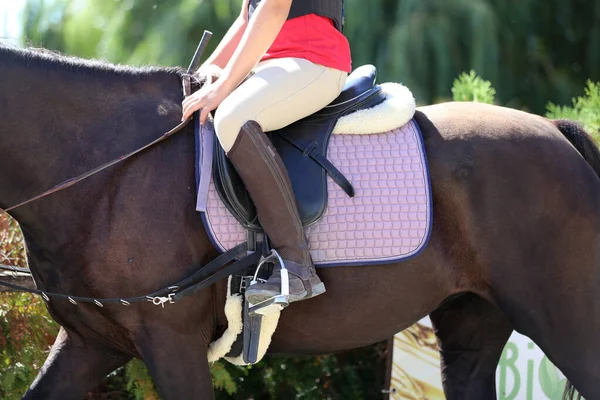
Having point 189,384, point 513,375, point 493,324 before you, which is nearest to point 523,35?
point 513,375

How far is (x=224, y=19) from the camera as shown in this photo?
886 centimetres

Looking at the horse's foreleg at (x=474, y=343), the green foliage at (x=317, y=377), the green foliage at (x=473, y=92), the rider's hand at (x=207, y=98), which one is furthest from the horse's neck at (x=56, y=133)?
the green foliage at (x=317, y=377)

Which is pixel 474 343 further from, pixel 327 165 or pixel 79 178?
pixel 79 178

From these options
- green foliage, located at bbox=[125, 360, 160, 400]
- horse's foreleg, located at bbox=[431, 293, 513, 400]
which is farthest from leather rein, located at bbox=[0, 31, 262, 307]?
green foliage, located at bbox=[125, 360, 160, 400]

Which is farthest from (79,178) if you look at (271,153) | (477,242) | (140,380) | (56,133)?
(140,380)

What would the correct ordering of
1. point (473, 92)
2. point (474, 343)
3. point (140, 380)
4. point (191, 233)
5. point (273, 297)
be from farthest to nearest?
point (473, 92), point (140, 380), point (474, 343), point (191, 233), point (273, 297)

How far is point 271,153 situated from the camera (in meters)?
3.35

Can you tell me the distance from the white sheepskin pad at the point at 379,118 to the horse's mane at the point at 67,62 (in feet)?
2.55

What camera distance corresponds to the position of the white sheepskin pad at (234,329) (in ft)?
11.5

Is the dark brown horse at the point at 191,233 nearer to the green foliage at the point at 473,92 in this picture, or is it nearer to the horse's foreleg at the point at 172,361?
the horse's foreleg at the point at 172,361

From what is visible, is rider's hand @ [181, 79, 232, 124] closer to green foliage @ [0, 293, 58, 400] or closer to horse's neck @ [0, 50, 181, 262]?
horse's neck @ [0, 50, 181, 262]

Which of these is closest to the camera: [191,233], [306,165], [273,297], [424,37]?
[273,297]

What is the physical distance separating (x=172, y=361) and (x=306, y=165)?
0.97 meters

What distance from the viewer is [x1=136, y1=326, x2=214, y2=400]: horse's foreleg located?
11.0 feet
